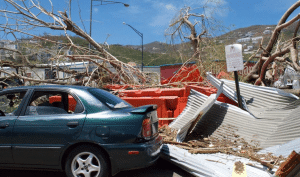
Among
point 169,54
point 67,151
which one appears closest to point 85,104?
point 67,151

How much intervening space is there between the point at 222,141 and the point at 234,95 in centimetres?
167

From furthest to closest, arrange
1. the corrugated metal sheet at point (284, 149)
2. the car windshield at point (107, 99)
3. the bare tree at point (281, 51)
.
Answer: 1. the bare tree at point (281, 51)
2. the car windshield at point (107, 99)
3. the corrugated metal sheet at point (284, 149)

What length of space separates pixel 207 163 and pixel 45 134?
2591mm

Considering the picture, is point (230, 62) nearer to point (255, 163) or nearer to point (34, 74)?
point (255, 163)

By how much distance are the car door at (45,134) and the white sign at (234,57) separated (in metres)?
3.80

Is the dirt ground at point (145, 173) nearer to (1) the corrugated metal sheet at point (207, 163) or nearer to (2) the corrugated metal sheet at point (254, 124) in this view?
(1) the corrugated metal sheet at point (207, 163)

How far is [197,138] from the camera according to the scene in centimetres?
579

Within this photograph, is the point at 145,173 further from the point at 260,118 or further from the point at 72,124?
the point at 260,118

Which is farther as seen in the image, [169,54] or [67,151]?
[169,54]

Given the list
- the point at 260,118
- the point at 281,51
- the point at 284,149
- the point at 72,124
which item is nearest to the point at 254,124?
the point at 260,118

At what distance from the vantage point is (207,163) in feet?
13.7

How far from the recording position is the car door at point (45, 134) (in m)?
3.84

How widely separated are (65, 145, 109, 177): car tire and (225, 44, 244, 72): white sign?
12.7 ft

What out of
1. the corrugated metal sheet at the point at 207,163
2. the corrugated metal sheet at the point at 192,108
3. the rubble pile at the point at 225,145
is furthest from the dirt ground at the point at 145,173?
the corrugated metal sheet at the point at 192,108
